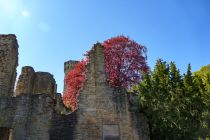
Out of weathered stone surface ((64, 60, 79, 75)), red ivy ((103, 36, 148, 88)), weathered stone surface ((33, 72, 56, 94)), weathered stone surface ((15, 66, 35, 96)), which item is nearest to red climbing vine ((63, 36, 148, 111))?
red ivy ((103, 36, 148, 88))

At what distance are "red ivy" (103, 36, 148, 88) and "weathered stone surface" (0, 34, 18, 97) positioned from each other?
17.9ft

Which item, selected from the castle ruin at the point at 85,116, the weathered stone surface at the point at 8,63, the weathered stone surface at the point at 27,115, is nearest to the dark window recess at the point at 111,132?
→ the castle ruin at the point at 85,116

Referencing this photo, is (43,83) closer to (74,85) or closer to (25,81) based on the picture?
(25,81)

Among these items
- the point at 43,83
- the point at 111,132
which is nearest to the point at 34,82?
the point at 43,83

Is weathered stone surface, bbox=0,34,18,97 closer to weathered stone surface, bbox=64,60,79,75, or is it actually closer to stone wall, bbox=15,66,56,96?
stone wall, bbox=15,66,56,96

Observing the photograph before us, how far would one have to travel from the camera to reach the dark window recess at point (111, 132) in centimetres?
1252

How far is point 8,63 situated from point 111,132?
5.61 meters

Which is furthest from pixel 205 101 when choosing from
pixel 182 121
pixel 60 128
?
pixel 60 128

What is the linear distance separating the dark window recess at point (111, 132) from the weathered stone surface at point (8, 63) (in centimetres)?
473

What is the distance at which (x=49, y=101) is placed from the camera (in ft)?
43.4

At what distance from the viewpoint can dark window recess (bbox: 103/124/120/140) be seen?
41.1 feet

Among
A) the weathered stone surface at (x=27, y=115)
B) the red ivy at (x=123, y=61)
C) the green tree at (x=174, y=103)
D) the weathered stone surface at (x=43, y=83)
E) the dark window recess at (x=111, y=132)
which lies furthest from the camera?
the red ivy at (x=123, y=61)

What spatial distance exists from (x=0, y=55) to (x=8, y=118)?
122 inches

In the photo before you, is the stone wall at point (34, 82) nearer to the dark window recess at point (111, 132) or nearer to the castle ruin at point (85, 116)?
the castle ruin at point (85, 116)
